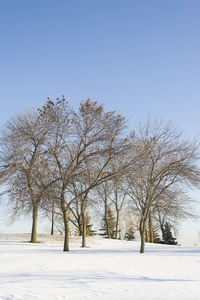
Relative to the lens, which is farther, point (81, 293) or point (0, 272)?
point (0, 272)

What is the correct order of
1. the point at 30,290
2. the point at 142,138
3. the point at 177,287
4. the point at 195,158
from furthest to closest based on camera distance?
1. the point at 142,138
2. the point at 195,158
3. the point at 177,287
4. the point at 30,290

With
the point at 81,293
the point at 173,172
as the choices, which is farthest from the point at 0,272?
the point at 173,172

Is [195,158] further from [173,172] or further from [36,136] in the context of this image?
[36,136]

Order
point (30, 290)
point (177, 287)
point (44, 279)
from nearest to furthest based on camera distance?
point (30, 290) < point (177, 287) < point (44, 279)

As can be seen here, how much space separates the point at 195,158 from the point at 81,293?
1353 centimetres

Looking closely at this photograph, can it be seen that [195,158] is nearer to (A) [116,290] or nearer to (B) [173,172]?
(B) [173,172]

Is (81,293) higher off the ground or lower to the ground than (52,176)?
lower

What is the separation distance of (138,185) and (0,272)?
10.8 meters

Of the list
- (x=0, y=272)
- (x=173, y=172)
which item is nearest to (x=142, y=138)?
(x=173, y=172)

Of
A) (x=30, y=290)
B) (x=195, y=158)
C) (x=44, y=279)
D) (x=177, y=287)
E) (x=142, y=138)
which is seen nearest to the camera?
(x=30, y=290)

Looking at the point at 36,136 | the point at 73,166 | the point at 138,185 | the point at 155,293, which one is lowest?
the point at 155,293

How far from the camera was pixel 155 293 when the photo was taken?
A: 22.2 feet

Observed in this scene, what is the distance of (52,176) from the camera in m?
18.5

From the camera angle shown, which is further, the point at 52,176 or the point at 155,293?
the point at 52,176
